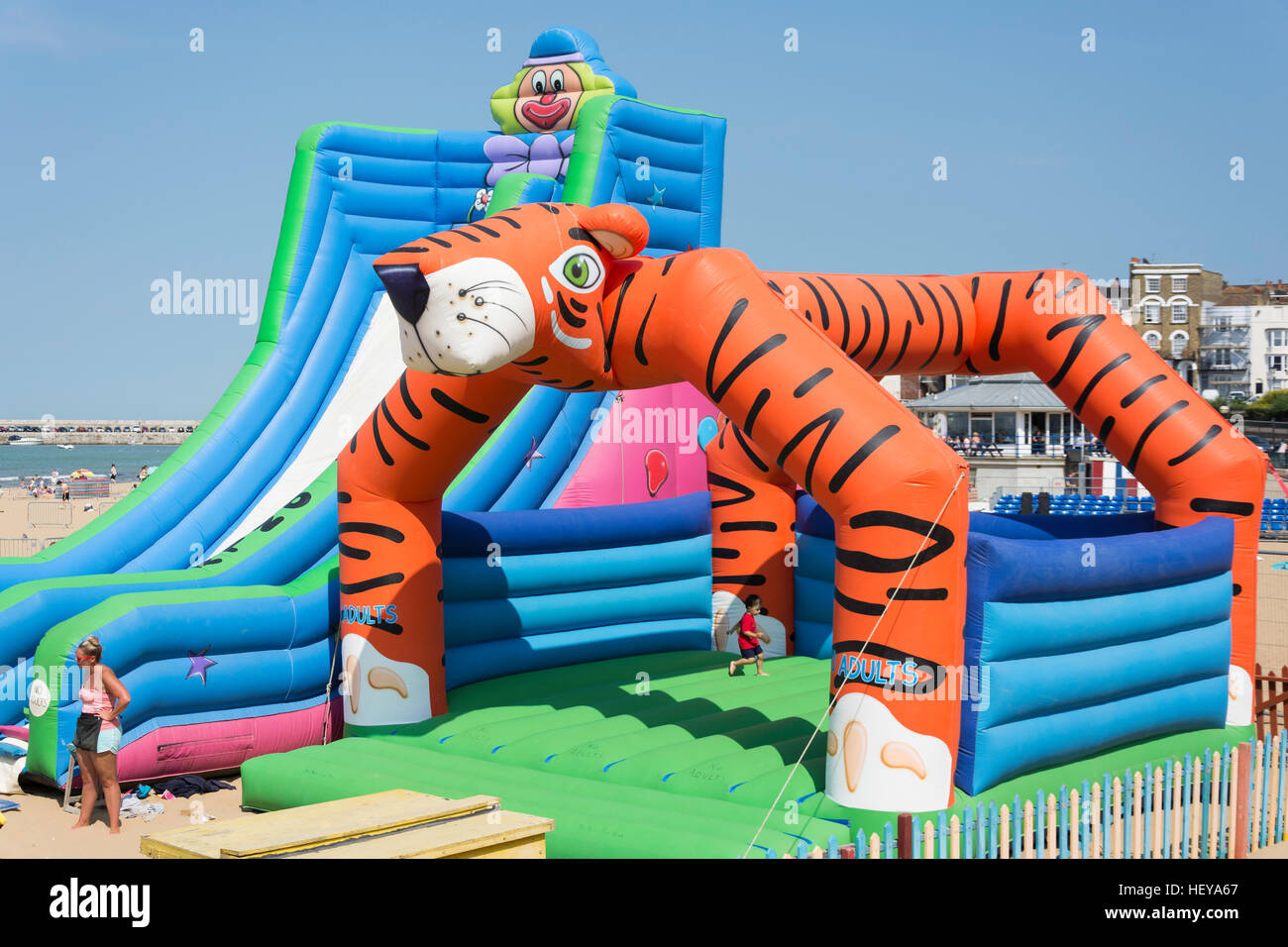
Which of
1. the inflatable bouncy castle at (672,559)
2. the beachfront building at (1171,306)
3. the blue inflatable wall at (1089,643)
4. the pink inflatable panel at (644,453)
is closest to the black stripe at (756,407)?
the inflatable bouncy castle at (672,559)

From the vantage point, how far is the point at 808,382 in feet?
21.1

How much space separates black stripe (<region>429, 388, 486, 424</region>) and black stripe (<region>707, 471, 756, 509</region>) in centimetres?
282

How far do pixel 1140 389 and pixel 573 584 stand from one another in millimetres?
4049

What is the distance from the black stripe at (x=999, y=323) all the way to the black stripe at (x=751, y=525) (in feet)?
6.70

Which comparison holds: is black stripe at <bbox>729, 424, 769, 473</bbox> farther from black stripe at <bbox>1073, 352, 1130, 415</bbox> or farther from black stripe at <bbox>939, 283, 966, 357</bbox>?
black stripe at <bbox>1073, 352, 1130, 415</bbox>

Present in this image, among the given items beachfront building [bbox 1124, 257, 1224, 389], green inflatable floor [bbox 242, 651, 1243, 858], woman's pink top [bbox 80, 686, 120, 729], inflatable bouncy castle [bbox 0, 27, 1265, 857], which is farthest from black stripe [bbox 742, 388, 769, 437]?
beachfront building [bbox 1124, 257, 1224, 389]

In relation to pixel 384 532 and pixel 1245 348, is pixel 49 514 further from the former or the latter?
→ pixel 1245 348

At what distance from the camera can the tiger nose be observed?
6.30 m

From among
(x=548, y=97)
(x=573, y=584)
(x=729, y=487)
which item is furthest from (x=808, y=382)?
(x=548, y=97)

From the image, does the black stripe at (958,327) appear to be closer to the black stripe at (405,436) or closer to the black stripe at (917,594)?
the black stripe at (917,594)

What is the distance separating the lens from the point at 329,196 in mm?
12625
